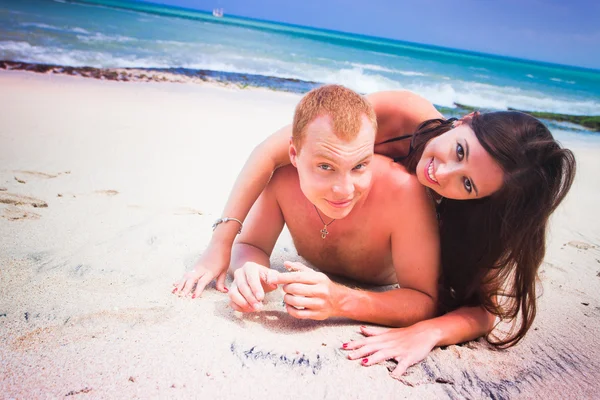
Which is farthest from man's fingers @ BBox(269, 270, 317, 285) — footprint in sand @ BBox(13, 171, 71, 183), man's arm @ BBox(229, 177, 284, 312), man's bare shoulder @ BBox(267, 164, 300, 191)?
footprint in sand @ BBox(13, 171, 71, 183)

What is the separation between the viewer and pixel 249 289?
1940mm

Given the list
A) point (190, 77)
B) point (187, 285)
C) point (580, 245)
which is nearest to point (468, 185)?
point (187, 285)

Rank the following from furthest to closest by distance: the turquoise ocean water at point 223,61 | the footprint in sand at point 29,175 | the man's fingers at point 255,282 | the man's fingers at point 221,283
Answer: the turquoise ocean water at point 223,61, the footprint in sand at point 29,175, the man's fingers at point 221,283, the man's fingers at point 255,282

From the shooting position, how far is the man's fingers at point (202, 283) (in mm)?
2201

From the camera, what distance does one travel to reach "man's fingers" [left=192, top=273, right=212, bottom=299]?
2201mm

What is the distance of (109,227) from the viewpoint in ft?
9.82

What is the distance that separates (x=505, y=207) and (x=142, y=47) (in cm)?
1393

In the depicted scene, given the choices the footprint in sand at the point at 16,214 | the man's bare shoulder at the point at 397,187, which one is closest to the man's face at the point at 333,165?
the man's bare shoulder at the point at 397,187

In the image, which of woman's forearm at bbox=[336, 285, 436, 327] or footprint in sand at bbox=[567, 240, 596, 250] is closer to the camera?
woman's forearm at bbox=[336, 285, 436, 327]

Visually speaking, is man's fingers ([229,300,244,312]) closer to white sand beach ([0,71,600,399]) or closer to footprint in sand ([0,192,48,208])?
white sand beach ([0,71,600,399])

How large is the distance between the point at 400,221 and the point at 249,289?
0.89 m

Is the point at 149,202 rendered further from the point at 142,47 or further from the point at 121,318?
the point at 142,47

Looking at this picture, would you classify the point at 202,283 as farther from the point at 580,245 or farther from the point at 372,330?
the point at 580,245

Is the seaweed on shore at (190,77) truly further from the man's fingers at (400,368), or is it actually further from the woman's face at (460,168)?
the man's fingers at (400,368)
